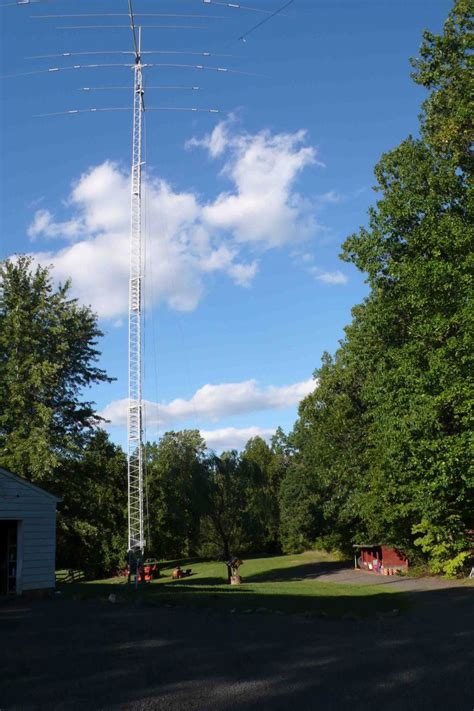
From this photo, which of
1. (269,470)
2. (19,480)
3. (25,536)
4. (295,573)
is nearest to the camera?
(19,480)

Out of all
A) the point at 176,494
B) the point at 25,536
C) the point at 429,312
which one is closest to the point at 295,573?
the point at 176,494

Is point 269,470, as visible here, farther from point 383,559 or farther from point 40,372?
point 40,372

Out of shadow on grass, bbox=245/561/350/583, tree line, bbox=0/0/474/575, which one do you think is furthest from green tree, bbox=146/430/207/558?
shadow on grass, bbox=245/561/350/583

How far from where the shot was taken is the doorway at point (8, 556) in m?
20.8

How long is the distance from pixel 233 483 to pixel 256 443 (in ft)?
147

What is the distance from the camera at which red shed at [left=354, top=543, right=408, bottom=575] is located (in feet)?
Answer: 118

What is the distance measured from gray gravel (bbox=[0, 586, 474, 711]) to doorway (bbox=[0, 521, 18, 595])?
22.6ft

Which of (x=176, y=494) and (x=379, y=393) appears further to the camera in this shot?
(x=176, y=494)

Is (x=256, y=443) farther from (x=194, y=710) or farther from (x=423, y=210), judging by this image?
(x=194, y=710)

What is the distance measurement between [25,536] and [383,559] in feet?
77.6

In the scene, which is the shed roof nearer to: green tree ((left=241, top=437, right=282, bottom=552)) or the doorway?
the doorway

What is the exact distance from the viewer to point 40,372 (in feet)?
108

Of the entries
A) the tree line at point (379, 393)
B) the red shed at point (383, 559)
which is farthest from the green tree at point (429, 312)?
the red shed at point (383, 559)

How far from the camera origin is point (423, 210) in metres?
25.8
